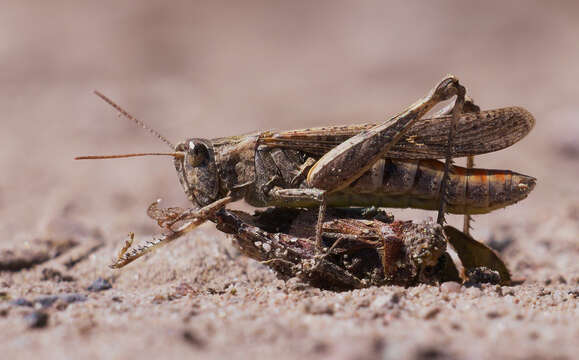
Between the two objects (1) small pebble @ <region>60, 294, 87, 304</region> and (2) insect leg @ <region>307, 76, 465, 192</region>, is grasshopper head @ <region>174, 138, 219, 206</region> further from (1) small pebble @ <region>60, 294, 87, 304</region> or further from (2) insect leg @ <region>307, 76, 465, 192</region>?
(1) small pebble @ <region>60, 294, 87, 304</region>

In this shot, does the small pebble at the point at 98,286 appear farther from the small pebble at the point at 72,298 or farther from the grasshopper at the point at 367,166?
the small pebble at the point at 72,298

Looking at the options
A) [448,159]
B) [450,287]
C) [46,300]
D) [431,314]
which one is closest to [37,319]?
[46,300]

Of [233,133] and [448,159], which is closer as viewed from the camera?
[448,159]

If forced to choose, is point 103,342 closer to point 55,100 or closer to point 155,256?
point 155,256

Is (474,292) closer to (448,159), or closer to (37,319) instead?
(448,159)

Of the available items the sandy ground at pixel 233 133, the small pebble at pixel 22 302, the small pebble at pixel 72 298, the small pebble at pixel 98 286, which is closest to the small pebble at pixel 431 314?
the sandy ground at pixel 233 133

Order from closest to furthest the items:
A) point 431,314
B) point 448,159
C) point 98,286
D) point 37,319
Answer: point 37,319
point 431,314
point 448,159
point 98,286

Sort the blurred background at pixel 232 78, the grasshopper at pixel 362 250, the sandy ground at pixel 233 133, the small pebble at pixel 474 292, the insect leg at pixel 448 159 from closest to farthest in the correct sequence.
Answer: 1. the sandy ground at pixel 233 133
2. the small pebble at pixel 474 292
3. the grasshopper at pixel 362 250
4. the insect leg at pixel 448 159
5. the blurred background at pixel 232 78
